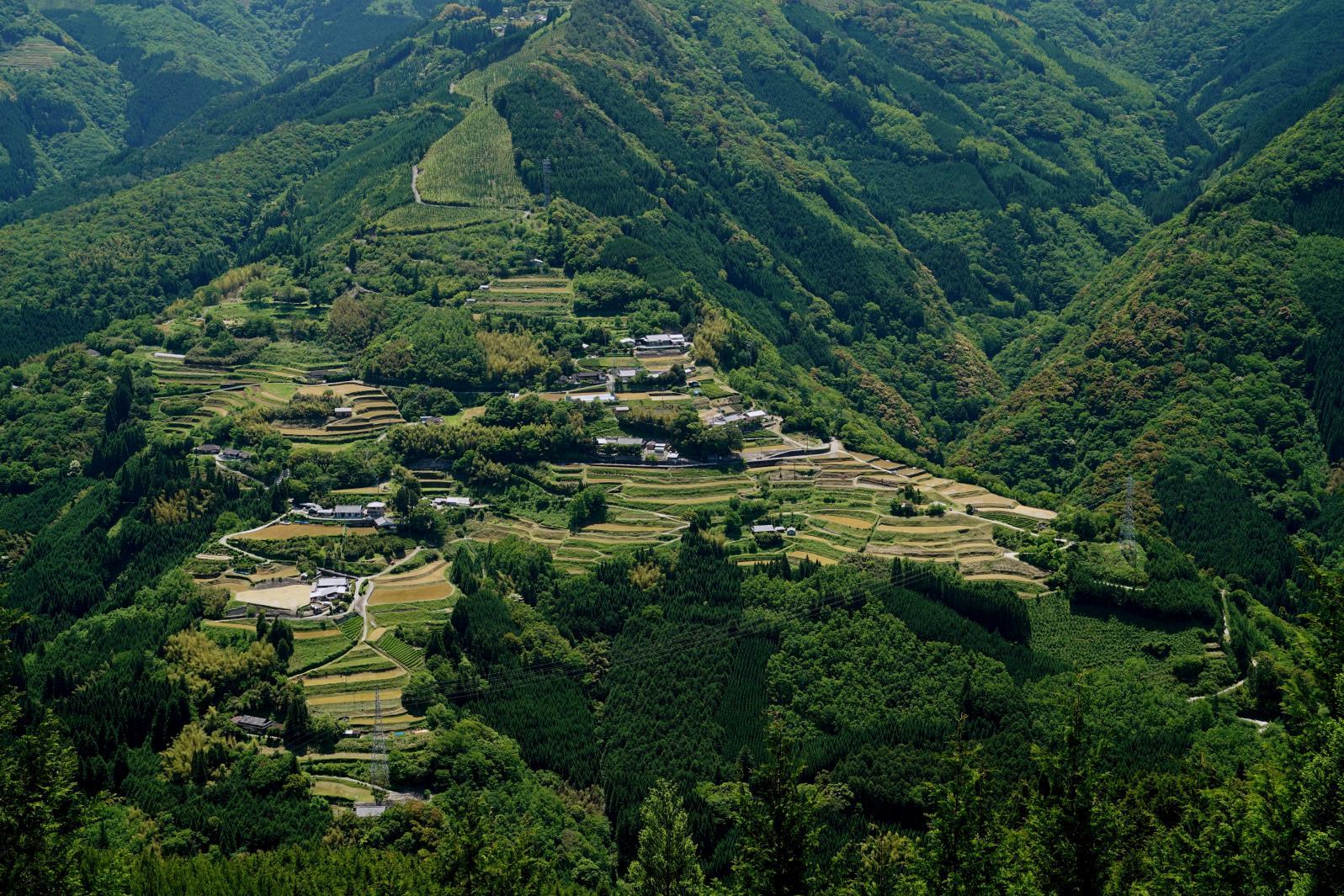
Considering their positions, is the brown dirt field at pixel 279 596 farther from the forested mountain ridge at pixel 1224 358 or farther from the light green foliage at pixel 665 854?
the forested mountain ridge at pixel 1224 358

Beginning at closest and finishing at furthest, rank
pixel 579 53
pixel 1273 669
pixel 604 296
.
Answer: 1. pixel 1273 669
2. pixel 604 296
3. pixel 579 53

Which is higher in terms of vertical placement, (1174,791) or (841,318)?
(841,318)

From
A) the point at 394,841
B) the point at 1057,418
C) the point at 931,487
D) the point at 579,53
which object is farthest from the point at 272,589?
the point at 579,53

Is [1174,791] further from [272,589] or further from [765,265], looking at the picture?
[765,265]

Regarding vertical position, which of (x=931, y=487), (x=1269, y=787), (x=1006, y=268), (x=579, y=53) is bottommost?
(x=1269, y=787)

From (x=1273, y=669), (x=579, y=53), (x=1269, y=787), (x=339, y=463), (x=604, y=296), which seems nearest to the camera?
(x=1269, y=787)

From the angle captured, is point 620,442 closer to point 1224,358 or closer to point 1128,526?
point 1128,526

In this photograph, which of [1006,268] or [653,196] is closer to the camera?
Answer: [653,196]

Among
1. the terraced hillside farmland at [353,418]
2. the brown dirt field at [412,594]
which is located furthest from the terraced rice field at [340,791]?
the terraced hillside farmland at [353,418]
